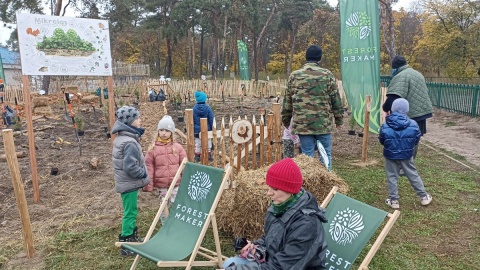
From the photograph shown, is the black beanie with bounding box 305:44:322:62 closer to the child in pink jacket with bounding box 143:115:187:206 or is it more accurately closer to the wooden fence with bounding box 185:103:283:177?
the wooden fence with bounding box 185:103:283:177

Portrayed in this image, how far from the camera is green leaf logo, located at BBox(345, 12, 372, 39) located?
7.46 m

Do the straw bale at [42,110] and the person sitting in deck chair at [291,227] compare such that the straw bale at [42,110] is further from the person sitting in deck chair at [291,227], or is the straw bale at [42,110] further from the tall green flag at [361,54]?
the person sitting in deck chair at [291,227]

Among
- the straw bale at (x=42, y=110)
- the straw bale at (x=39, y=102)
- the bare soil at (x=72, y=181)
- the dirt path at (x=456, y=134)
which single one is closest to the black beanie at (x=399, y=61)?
the bare soil at (x=72, y=181)

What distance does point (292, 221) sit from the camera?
2.07m

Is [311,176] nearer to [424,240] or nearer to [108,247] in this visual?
[424,240]

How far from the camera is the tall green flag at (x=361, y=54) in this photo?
24.4ft

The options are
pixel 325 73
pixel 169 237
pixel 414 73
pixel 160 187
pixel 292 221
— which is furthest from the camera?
pixel 414 73

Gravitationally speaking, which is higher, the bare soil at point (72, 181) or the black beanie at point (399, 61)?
the black beanie at point (399, 61)

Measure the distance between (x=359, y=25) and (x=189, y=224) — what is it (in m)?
5.79

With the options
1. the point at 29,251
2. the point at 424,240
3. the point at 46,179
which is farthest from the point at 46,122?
the point at 424,240

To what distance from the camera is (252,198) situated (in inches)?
144

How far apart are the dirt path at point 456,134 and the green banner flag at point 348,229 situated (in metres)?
5.29

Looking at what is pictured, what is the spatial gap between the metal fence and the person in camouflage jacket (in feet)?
34.2

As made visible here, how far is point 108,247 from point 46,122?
34.4 ft
